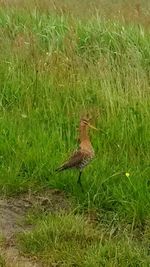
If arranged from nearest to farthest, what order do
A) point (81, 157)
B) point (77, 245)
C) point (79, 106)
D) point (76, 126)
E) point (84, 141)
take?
point (77, 245) → point (81, 157) → point (84, 141) → point (76, 126) → point (79, 106)

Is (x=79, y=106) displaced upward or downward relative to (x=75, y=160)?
upward

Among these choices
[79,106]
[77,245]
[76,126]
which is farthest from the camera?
[79,106]

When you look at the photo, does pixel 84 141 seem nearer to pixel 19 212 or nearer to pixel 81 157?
pixel 81 157

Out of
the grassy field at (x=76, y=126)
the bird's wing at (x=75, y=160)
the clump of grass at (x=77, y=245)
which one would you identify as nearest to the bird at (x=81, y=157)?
the bird's wing at (x=75, y=160)

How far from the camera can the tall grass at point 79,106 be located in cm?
438

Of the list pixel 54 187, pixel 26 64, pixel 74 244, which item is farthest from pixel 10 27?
pixel 74 244

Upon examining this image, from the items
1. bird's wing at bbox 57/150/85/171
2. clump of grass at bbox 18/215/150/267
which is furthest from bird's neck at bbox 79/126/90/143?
clump of grass at bbox 18/215/150/267

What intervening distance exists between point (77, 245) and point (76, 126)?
1.62 meters

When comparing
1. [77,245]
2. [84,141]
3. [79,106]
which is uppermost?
[79,106]

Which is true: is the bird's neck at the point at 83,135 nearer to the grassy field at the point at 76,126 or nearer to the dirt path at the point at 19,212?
the grassy field at the point at 76,126

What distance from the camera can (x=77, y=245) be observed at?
3.70 meters

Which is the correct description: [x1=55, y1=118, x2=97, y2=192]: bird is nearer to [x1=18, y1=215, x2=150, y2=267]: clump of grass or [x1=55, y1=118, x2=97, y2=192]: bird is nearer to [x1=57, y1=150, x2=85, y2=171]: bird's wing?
[x1=57, y1=150, x2=85, y2=171]: bird's wing

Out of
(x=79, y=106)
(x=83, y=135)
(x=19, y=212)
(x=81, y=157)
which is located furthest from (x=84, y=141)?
(x=79, y=106)

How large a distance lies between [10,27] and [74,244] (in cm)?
437
